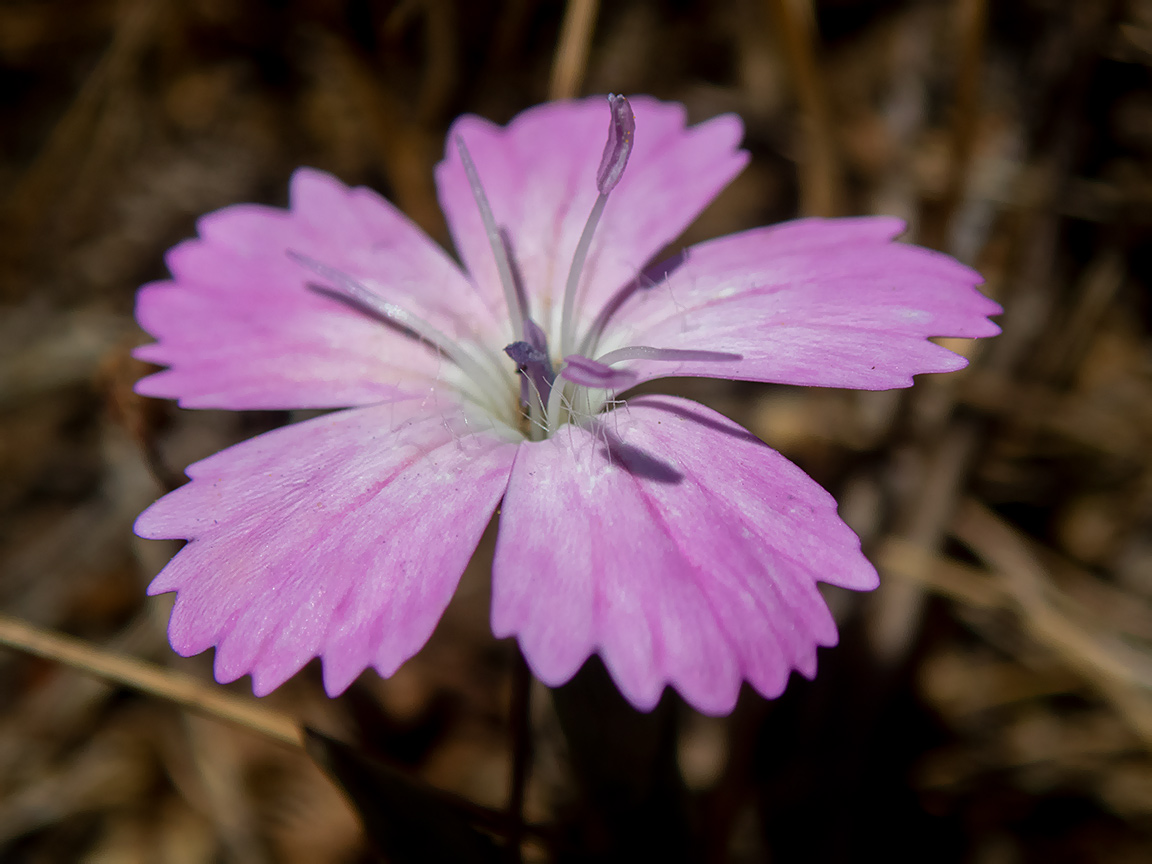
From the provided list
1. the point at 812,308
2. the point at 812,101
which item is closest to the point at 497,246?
the point at 812,308

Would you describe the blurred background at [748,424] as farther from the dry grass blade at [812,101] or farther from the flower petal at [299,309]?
the flower petal at [299,309]

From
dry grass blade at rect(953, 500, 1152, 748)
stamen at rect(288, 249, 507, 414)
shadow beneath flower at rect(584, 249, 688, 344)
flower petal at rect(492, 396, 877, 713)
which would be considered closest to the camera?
flower petal at rect(492, 396, 877, 713)

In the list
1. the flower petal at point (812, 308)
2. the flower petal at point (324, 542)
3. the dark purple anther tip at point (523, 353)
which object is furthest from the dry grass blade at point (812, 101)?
the flower petal at point (324, 542)

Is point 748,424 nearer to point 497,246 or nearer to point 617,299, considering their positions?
point 617,299

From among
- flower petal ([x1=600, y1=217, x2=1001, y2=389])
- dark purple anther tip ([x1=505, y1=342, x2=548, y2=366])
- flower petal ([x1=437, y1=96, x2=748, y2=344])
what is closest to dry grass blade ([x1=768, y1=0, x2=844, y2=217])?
flower petal ([x1=437, y1=96, x2=748, y2=344])

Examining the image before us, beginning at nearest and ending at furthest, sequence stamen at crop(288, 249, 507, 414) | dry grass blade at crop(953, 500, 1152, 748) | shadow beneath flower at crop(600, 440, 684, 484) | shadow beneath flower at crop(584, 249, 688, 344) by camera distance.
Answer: shadow beneath flower at crop(600, 440, 684, 484)
stamen at crop(288, 249, 507, 414)
shadow beneath flower at crop(584, 249, 688, 344)
dry grass blade at crop(953, 500, 1152, 748)

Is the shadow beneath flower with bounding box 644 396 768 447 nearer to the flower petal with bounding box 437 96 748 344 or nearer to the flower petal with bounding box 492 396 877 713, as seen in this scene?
the flower petal with bounding box 492 396 877 713

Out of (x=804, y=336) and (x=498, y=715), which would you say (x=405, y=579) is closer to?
(x=804, y=336)
